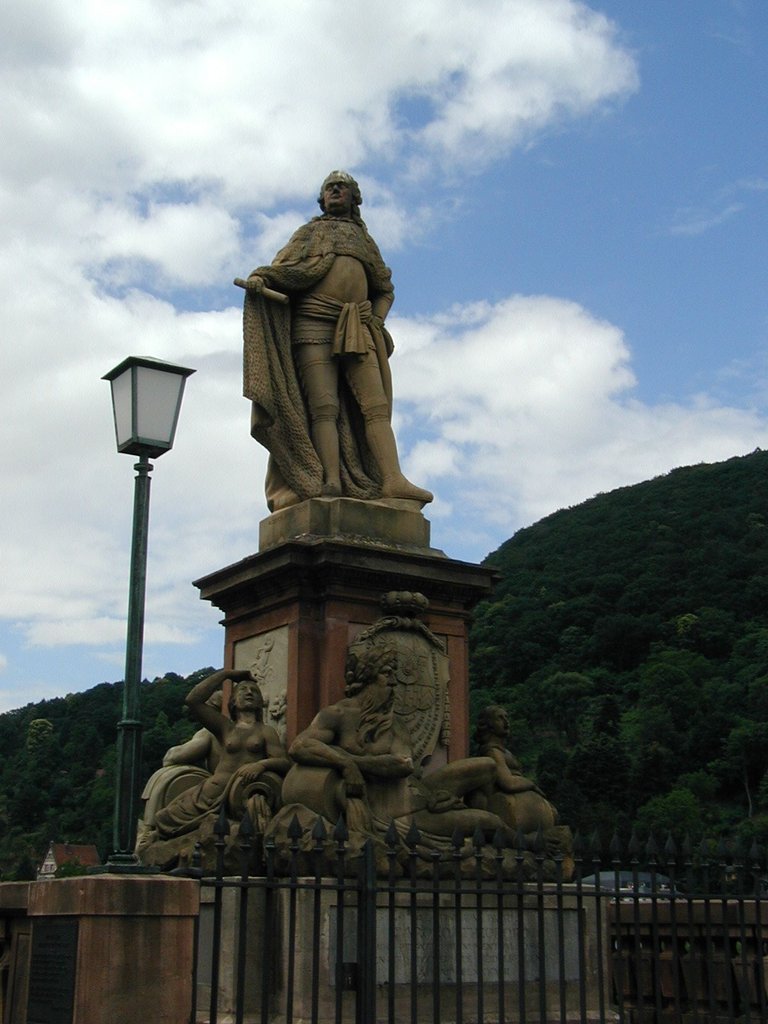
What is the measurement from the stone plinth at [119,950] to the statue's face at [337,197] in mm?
7140

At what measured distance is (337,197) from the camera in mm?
12352

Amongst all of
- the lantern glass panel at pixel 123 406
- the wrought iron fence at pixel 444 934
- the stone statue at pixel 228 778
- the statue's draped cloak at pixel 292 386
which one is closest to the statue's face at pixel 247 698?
the stone statue at pixel 228 778

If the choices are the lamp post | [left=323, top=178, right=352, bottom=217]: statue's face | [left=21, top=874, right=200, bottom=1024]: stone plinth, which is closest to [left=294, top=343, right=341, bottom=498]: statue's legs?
[left=323, top=178, right=352, bottom=217]: statue's face

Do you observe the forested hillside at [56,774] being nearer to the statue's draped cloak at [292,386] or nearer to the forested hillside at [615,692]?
the forested hillside at [615,692]

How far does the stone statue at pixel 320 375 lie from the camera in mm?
11664

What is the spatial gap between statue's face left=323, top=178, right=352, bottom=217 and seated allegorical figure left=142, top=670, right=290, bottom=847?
440 centimetres

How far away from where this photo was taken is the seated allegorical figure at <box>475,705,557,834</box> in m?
10.2

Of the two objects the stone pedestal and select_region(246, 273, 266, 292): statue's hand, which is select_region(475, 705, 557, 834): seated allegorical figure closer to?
the stone pedestal

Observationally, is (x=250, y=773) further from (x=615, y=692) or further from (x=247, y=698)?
(x=615, y=692)

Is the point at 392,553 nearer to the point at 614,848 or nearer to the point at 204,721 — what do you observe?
the point at 204,721

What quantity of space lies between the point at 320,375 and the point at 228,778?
3.66 meters

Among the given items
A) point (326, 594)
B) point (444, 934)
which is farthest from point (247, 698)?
point (444, 934)

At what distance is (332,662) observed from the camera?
1042 cm

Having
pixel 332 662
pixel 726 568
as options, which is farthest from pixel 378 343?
pixel 726 568
